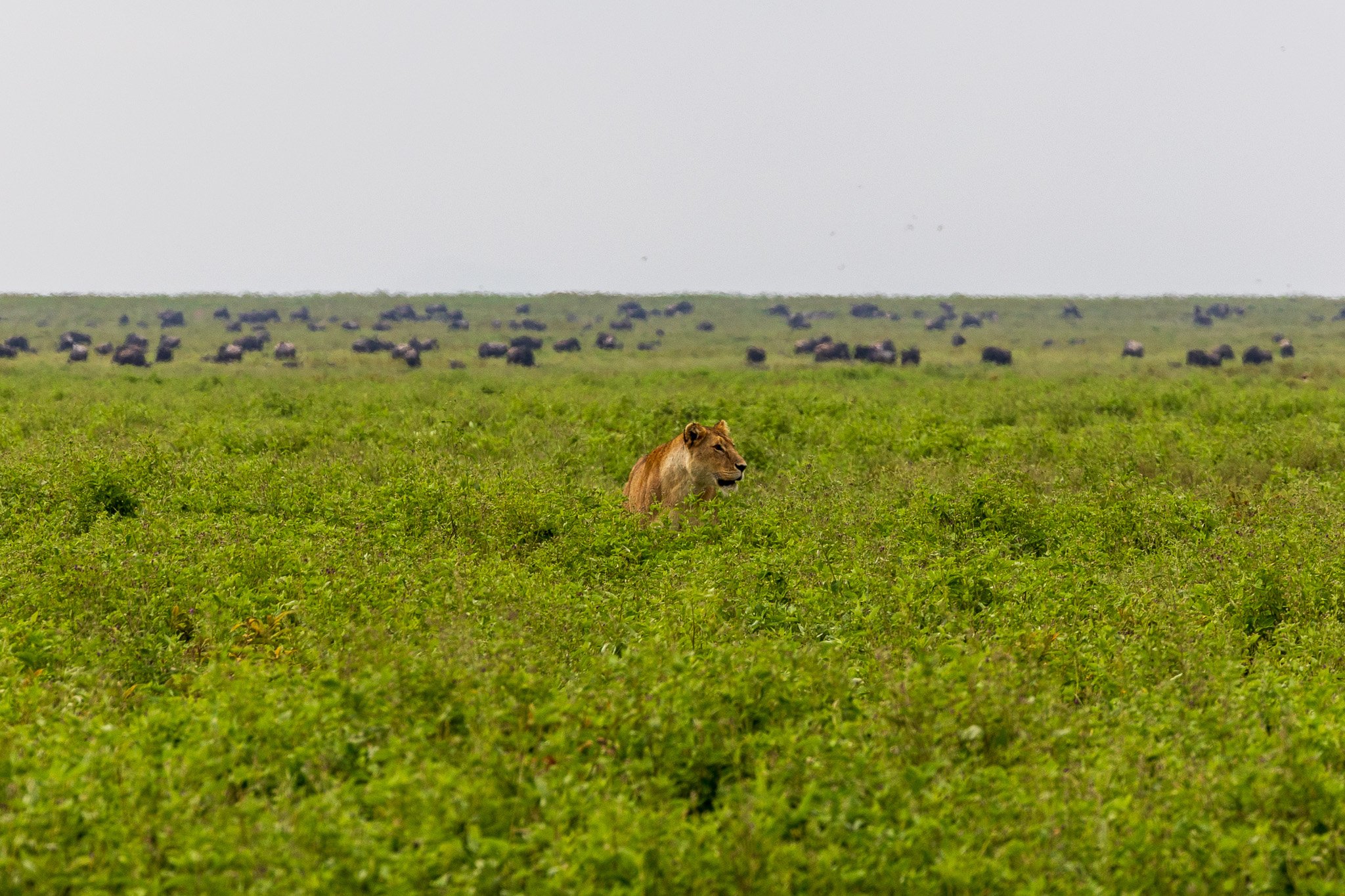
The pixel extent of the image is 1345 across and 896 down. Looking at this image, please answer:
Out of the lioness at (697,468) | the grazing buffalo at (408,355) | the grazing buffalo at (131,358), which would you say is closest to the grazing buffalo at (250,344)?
the grazing buffalo at (131,358)

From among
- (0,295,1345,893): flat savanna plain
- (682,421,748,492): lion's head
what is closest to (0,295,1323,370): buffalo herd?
(0,295,1345,893): flat savanna plain

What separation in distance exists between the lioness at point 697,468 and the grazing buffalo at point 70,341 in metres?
45.1

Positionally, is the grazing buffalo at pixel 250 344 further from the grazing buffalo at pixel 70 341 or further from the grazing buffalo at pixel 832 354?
the grazing buffalo at pixel 832 354

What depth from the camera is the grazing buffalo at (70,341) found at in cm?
5022

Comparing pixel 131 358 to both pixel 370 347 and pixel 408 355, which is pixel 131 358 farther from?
pixel 408 355

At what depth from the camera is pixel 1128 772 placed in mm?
4992

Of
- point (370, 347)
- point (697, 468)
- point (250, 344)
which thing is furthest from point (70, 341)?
point (697, 468)

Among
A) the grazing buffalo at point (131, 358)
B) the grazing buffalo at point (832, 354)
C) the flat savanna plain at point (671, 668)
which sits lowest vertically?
the grazing buffalo at point (131, 358)

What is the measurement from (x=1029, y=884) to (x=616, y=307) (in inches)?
3270

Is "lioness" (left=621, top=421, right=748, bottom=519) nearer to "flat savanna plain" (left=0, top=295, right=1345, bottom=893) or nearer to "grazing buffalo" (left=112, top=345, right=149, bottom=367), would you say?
"flat savanna plain" (left=0, top=295, right=1345, bottom=893)

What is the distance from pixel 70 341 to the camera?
51.2m

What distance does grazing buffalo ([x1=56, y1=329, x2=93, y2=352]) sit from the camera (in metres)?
50.2

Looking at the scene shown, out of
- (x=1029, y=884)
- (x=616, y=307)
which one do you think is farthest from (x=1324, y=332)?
(x=1029, y=884)

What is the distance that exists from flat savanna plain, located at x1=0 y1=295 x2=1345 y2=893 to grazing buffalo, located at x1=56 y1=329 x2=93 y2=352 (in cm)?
3790
